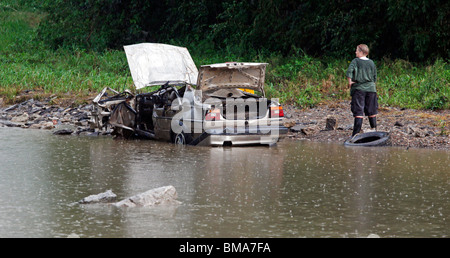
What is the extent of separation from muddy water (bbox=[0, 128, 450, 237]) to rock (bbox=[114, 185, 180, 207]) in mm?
172

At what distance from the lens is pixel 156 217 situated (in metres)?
7.14

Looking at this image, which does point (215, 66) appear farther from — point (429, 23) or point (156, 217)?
point (429, 23)

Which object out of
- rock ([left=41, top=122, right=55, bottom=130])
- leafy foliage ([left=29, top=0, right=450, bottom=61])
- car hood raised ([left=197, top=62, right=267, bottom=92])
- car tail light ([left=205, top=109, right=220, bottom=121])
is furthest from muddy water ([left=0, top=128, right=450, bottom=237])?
leafy foliage ([left=29, top=0, right=450, bottom=61])

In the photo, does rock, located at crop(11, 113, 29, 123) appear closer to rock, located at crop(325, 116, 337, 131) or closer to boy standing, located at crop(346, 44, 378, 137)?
rock, located at crop(325, 116, 337, 131)

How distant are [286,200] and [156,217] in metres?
1.75

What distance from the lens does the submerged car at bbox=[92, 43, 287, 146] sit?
510 inches

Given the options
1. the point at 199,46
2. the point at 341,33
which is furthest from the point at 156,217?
the point at 199,46

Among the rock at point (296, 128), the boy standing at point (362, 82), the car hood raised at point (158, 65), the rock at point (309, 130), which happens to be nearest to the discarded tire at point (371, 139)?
the boy standing at point (362, 82)

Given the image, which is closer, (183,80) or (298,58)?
(183,80)

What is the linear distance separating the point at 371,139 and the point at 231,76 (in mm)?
3151

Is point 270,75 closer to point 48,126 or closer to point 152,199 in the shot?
point 48,126

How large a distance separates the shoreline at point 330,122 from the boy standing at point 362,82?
1.02 meters

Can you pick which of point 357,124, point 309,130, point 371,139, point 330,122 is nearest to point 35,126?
point 309,130

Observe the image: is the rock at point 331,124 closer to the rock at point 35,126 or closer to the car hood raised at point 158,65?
the car hood raised at point 158,65
